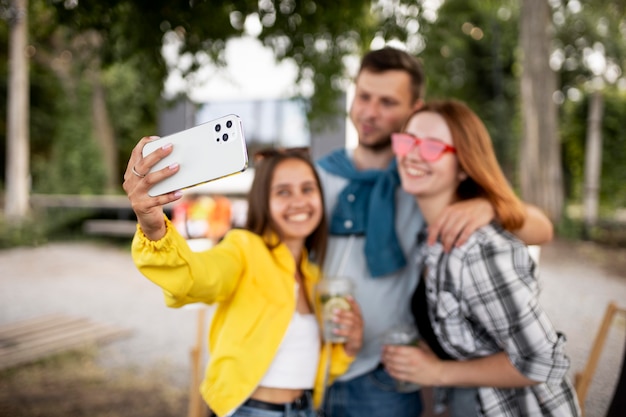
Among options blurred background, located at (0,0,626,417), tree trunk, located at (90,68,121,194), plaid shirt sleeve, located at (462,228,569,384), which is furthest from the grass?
tree trunk, located at (90,68,121,194)

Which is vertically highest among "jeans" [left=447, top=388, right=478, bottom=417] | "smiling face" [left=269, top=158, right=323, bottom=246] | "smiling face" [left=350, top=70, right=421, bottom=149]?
"smiling face" [left=350, top=70, right=421, bottom=149]

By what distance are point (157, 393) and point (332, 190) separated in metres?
2.82

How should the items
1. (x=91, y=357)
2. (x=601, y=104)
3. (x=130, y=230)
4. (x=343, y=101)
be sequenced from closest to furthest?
(x=91, y=357) → (x=343, y=101) → (x=601, y=104) → (x=130, y=230)

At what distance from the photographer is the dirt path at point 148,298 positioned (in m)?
4.29

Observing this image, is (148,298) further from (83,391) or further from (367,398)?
(367,398)

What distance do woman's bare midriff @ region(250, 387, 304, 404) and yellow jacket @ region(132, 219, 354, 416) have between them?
8 cm

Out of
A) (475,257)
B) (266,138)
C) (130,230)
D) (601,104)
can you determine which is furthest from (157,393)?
(266,138)

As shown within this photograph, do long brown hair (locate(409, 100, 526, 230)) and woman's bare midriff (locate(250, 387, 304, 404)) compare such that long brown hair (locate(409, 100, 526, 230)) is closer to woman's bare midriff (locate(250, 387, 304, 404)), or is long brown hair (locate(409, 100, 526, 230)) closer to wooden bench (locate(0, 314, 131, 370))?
woman's bare midriff (locate(250, 387, 304, 404))

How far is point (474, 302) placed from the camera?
60.2 inches

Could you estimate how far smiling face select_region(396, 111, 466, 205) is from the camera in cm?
174

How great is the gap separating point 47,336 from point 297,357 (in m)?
3.64

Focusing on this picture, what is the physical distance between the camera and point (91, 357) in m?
4.70

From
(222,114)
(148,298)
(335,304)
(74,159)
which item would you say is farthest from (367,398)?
(74,159)

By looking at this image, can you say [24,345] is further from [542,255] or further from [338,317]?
[542,255]
